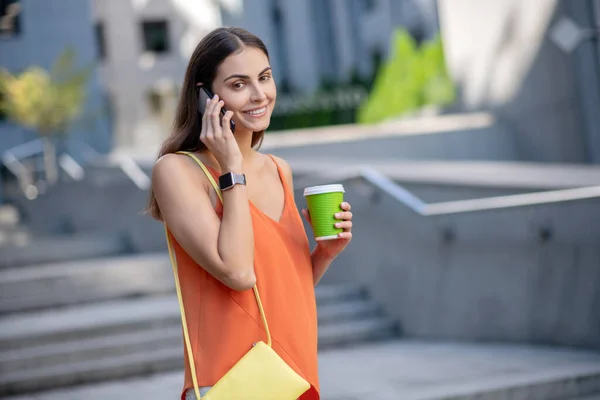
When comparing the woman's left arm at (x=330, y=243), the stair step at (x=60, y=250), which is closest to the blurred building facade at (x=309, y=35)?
the stair step at (x=60, y=250)

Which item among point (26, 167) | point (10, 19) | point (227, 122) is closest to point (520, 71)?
point (227, 122)

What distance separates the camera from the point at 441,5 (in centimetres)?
1438

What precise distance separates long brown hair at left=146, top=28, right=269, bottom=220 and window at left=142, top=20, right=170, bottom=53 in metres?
33.7

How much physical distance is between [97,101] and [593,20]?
52.5 ft

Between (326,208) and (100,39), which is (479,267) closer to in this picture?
(326,208)

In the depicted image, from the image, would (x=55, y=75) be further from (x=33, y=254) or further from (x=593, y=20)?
(x=593, y=20)

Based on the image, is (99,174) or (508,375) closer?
(508,375)

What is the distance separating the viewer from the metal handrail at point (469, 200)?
503cm

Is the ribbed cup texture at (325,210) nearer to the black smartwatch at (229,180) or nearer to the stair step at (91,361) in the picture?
the black smartwatch at (229,180)

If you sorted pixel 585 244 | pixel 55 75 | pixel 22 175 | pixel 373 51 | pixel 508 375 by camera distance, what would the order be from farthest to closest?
pixel 373 51 < pixel 55 75 < pixel 22 175 < pixel 585 244 < pixel 508 375

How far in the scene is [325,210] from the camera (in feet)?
6.84

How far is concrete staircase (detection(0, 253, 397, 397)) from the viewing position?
584cm

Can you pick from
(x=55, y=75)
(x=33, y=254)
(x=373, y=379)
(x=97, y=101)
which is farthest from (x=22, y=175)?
(x=373, y=379)

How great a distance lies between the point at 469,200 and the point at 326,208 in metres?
4.10
